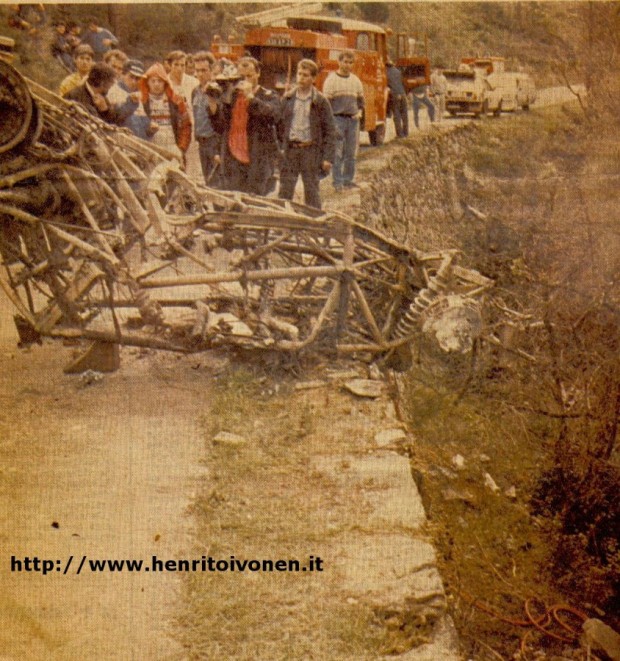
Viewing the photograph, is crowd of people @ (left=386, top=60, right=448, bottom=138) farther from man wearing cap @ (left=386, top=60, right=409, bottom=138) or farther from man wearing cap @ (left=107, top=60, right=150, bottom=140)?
man wearing cap @ (left=107, top=60, right=150, bottom=140)

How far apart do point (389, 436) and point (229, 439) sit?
2.78ft

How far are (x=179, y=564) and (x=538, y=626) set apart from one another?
1.84 meters

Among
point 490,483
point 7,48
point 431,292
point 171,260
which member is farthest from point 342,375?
point 7,48

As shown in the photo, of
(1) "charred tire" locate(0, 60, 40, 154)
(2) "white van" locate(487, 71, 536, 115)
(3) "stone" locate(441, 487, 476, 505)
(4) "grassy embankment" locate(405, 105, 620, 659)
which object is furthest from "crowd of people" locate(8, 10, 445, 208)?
(3) "stone" locate(441, 487, 476, 505)

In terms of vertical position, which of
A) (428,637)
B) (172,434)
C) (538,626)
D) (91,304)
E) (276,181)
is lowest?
(538,626)

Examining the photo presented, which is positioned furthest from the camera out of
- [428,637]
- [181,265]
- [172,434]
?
[181,265]

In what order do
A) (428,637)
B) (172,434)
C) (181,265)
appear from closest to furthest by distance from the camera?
(428,637)
(172,434)
(181,265)

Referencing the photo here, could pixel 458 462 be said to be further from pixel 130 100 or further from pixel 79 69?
pixel 79 69

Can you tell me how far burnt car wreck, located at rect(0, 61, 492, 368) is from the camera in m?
3.77

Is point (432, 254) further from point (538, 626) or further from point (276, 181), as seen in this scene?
point (538, 626)

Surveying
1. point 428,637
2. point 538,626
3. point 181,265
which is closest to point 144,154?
point 181,265

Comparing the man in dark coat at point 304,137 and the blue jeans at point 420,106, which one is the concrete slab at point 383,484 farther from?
the blue jeans at point 420,106

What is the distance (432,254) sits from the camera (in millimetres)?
4328

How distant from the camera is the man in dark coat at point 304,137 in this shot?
428 cm
